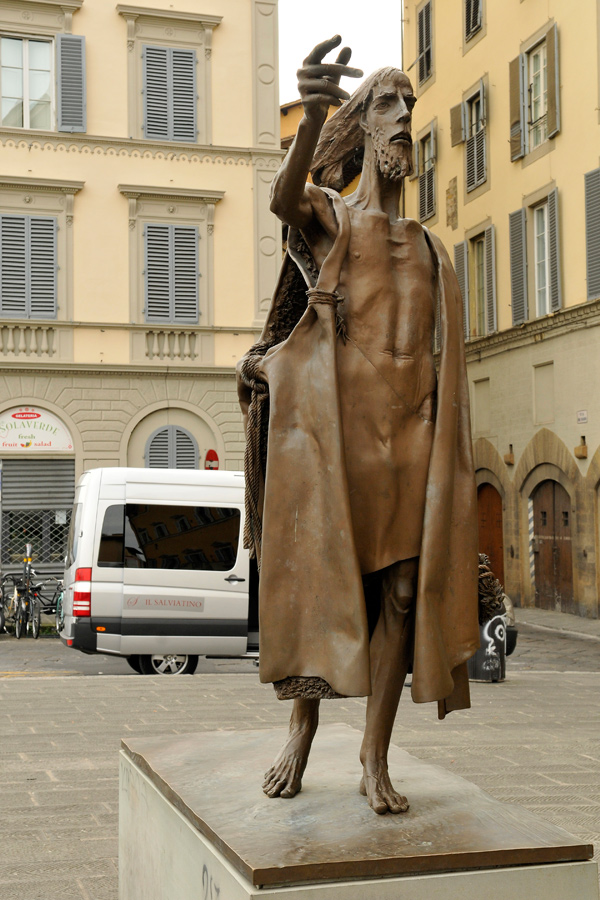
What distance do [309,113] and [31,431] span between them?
1838 cm

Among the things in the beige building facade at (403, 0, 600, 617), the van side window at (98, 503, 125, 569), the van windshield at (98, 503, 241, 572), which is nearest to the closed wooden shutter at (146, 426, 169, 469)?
the beige building facade at (403, 0, 600, 617)

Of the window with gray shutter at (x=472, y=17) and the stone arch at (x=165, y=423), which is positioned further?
the window with gray shutter at (x=472, y=17)

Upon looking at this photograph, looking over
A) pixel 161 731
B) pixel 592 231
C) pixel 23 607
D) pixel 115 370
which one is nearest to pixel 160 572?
pixel 161 731

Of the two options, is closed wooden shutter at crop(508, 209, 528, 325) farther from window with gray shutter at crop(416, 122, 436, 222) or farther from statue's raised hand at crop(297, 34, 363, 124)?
statue's raised hand at crop(297, 34, 363, 124)

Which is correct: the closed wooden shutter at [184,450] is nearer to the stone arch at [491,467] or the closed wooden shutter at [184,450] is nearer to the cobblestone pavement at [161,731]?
the stone arch at [491,467]

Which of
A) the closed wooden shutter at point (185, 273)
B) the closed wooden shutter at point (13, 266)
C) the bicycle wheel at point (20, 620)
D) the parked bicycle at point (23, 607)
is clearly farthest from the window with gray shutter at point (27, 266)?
the bicycle wheel at point (20, 620)

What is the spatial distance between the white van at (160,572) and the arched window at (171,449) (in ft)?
30.7

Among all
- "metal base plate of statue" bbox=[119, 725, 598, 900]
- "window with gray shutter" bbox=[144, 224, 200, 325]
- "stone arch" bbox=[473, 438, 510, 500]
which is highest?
"window with gray shutter" bbox=[144, 224, 200, 325]

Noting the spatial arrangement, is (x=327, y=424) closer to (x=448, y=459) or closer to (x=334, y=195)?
(x=448, y=459)

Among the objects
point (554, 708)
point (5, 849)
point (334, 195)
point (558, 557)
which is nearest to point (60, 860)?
point (5, 849)

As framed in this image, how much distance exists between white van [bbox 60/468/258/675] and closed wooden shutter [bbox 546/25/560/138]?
1221cm

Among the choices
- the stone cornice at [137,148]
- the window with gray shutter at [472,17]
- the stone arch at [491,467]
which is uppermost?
the window with gray shutter at [472,17]

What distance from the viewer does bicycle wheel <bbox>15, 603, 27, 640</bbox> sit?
16734 mm

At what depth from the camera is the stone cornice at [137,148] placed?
837 inches
